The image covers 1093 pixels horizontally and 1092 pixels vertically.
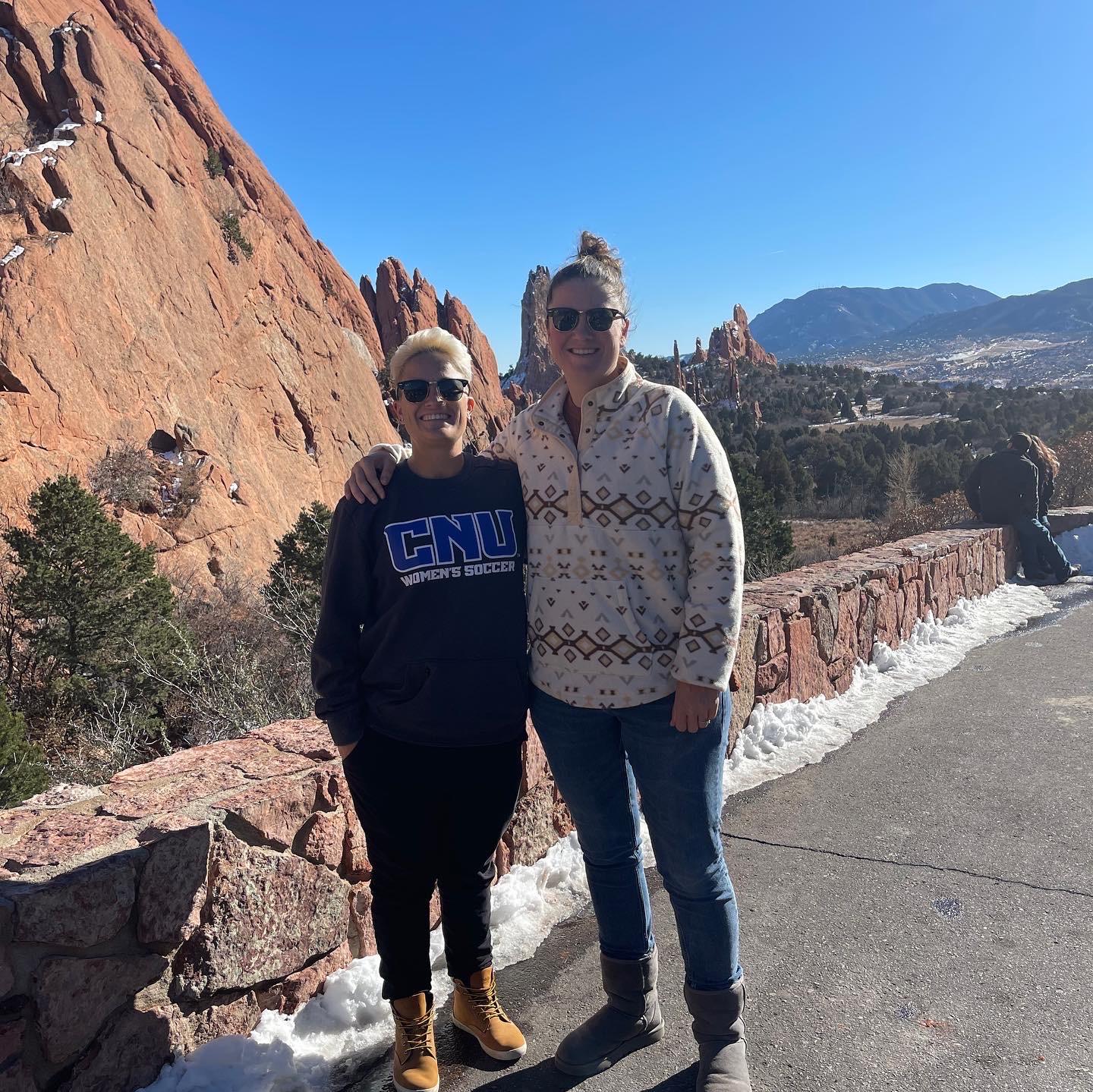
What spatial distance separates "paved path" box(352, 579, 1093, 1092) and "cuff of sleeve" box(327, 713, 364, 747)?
2.88 feet

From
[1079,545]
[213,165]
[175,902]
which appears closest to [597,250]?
[175,902]

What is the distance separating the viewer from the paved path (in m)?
2.01

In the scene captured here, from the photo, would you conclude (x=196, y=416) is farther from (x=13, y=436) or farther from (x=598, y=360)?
(x=598, y=360)

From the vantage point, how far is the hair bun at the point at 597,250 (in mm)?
2039

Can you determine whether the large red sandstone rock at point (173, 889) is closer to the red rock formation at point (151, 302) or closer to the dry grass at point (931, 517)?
the dry grass at point (931, 517)

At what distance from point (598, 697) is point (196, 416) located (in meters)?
19.9

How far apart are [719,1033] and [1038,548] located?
7.62 meters

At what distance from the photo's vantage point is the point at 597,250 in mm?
2057

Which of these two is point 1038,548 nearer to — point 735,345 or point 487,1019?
point 487,1019

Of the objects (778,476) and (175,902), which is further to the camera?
(778,476)

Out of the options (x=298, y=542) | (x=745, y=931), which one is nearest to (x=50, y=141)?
(x=298, y=542)

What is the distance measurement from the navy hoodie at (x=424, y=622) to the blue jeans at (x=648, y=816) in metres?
0.18

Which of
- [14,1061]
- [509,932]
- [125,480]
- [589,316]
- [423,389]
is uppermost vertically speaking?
[125,480]

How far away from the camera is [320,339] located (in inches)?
1072
